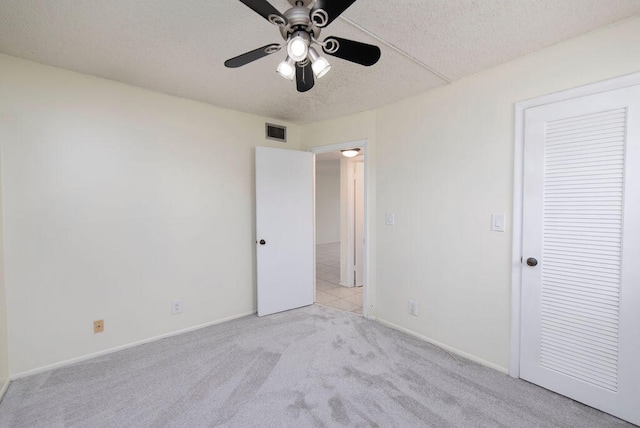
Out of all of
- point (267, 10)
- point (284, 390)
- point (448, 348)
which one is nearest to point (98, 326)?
point (284, 390)

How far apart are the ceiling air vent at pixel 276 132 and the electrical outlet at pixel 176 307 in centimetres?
208

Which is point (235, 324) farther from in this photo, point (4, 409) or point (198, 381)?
point (4, 409)

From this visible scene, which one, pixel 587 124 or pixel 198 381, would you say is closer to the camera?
pixel 587 124

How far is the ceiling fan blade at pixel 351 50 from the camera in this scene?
4.21 ft

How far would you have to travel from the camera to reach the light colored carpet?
1694mm

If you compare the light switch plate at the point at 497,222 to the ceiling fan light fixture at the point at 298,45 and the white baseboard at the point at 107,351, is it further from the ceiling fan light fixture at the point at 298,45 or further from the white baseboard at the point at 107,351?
the white baseboard at the point at 107,351

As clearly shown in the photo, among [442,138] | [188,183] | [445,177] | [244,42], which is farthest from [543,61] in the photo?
[188,183]

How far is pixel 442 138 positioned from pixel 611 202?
1.21m

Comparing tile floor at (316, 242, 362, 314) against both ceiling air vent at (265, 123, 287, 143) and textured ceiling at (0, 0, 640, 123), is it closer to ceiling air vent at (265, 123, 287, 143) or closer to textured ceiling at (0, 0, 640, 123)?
ceiling air vent at (265, 123, 287, 143)

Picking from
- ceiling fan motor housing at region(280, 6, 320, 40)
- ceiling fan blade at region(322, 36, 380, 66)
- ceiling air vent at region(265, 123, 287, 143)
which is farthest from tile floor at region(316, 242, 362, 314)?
ceiling fan motor housing at region(280, 6, 320, 40)

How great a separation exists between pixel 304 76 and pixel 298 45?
326 millimetres

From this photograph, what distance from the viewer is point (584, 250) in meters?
1.80

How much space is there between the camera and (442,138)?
2498 millimetres

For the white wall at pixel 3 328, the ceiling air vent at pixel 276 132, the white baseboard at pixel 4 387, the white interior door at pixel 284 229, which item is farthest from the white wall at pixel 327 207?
the white baseboard at pixel 4 387
